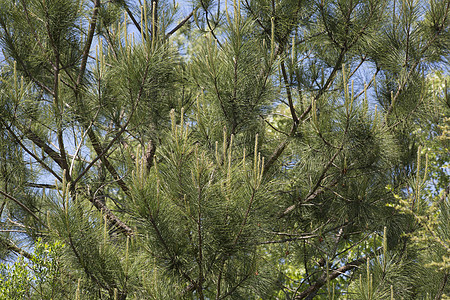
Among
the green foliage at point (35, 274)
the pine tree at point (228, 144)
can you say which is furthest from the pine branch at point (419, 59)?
the green foliage at point (35, 274)

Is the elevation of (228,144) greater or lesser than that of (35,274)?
greater

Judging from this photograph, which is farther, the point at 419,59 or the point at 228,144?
the point at 419,59

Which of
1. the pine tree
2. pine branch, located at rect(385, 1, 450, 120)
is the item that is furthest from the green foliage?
pine branch, located at rect(385, 1, 450, 120)

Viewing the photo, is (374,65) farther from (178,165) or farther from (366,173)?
(178,165)

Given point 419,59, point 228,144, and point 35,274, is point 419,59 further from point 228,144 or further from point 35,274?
point 35,274

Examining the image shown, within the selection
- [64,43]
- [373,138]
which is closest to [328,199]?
[373,138]

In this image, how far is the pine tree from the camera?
3.09m

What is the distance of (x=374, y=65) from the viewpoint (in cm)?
450

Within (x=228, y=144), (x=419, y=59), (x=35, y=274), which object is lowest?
(x=35, y=274)

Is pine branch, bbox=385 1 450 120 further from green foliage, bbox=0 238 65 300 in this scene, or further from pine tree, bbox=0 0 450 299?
green foliage, bbox=0 238 65 300

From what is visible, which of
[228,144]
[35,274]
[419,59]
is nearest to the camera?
[35,274]

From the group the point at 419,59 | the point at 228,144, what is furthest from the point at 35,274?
the point at 419,59

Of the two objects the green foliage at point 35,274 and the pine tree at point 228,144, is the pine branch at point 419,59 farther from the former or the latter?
the green foliage at point 35,274

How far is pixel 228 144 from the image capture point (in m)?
3.81
